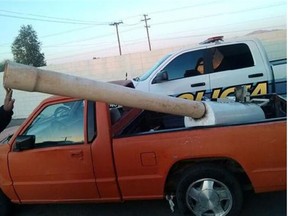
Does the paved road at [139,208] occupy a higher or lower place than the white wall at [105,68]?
lower

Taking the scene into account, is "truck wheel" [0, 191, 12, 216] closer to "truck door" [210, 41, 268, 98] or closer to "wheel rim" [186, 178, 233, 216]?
"wheel rim" [186, 178, 233, 216]


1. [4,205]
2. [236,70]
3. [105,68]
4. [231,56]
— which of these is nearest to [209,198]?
[4,205]

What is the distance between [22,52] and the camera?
6419 centimetres

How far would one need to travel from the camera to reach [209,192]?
11.9 feet

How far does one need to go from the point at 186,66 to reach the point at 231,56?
2.92 feet

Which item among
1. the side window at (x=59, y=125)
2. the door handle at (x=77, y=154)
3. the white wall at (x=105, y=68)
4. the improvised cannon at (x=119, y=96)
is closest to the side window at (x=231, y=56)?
the improvised cannon at (x=119, y=96)

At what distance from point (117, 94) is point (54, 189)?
5.39 ft

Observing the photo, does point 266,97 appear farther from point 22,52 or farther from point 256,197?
point 22,52

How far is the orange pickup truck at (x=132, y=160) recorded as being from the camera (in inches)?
136

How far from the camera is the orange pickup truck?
11.3 feet

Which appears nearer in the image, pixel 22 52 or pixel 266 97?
pixel 266 97

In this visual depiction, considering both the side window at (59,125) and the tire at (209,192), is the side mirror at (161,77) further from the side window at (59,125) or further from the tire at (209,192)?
the tire at (209,192)

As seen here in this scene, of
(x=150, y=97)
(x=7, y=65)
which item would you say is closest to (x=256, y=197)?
(x=150, y=97)

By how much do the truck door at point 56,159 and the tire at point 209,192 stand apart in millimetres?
1007
